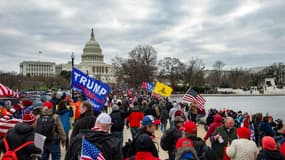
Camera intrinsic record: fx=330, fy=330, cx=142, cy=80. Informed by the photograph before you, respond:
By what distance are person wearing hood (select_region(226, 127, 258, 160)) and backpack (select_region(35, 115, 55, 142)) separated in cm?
333

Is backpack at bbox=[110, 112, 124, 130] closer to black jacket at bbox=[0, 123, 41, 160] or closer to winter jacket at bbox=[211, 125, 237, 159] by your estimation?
winter jacket at bbox=[211, 125, 237, 159]

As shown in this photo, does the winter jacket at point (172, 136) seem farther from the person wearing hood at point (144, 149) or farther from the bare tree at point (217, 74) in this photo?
the bare tree at point (217, 74)

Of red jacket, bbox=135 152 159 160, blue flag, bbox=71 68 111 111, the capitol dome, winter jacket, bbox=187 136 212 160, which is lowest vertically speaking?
winter jacket, bbox=187 136 212 160

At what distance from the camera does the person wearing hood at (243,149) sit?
195 inches

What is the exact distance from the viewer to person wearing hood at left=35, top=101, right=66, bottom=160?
6301 millimetres

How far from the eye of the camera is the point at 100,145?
3.72 metres

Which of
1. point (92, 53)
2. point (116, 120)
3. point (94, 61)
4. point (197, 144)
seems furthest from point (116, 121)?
point (94, 61)

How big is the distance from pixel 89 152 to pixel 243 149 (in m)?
2.62

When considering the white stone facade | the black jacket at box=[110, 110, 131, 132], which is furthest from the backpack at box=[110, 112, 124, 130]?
the white stone facade

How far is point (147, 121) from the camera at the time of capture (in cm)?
470

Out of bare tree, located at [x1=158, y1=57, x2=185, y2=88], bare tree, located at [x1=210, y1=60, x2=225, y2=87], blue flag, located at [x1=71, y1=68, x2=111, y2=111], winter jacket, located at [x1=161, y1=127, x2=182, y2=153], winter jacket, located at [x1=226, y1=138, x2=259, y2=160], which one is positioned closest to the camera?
winter jacket, located at [x1=226, y1=138, x2=259, y2=160]

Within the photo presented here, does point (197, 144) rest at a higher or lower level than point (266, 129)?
higher

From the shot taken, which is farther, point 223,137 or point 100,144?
point 223,137

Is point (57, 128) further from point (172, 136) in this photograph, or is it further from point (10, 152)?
point (172, 136)
